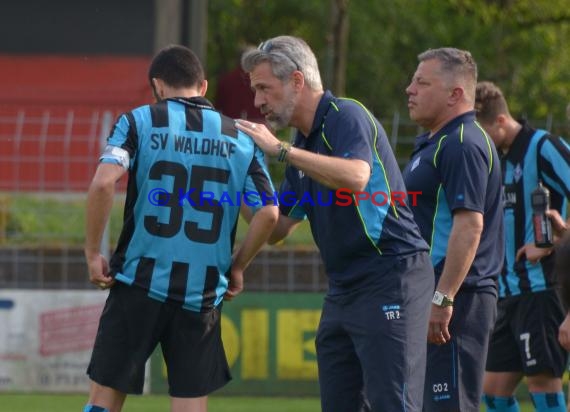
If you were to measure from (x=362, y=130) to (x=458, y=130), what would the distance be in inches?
35.6

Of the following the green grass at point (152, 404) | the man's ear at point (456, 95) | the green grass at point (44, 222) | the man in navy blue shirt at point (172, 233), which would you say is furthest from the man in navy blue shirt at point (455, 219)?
the green grass at point (44, 222)

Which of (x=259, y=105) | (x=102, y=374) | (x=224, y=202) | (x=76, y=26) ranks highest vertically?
(x=76, y=26)

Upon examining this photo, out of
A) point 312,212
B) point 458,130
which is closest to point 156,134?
point 312,212

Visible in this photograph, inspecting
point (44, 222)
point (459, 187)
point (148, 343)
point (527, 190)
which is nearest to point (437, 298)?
point (459, 187)

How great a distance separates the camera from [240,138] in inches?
253

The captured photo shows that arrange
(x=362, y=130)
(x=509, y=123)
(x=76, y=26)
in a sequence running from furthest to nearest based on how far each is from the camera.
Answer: (x=76, y=26), (x=509, y=123), (x=362, y=130)

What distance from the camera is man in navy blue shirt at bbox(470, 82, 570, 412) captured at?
25.6 ft

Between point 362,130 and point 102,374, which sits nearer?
point 362,130

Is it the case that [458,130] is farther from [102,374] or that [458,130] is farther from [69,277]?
[69,277]

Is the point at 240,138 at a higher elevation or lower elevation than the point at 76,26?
lower

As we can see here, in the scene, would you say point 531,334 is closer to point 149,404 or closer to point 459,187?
point 459,187

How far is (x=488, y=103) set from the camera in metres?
7.83

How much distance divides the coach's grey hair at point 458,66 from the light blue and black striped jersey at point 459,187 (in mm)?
151

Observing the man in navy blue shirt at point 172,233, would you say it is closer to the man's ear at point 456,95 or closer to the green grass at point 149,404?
the man's ear at point 456,95
